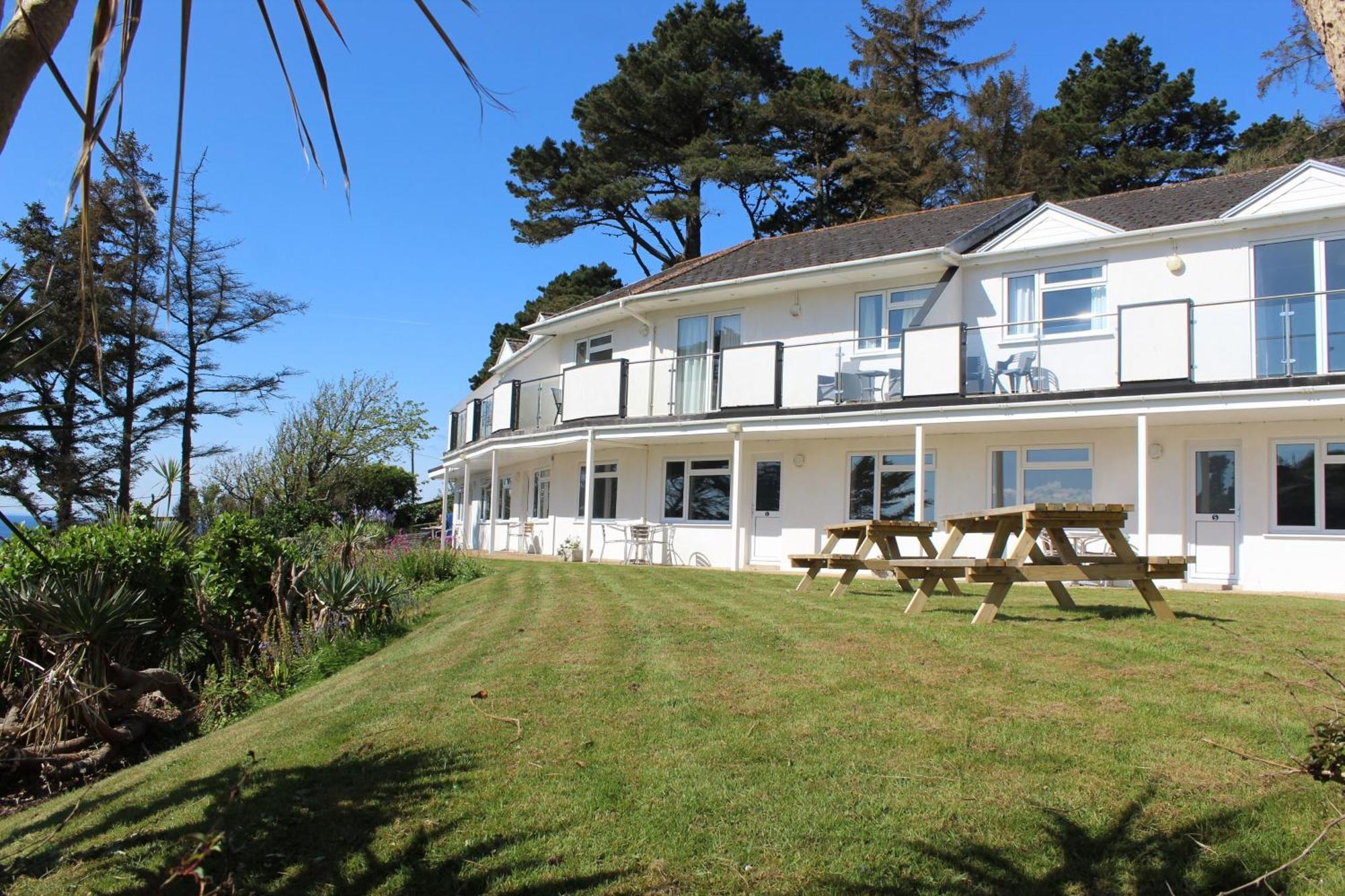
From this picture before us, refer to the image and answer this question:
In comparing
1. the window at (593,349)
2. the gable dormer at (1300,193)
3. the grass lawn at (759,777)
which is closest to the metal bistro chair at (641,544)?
the window at (593,349)

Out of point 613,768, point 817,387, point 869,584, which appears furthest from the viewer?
point 817,387

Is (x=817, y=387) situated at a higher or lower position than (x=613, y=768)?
higher

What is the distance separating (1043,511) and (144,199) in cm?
716

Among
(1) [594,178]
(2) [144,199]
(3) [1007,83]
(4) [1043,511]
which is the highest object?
(3) [1007,83]

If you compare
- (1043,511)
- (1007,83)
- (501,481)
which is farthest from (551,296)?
(1043,511)

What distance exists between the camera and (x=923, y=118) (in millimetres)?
35812

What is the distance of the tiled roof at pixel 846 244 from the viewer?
19.0 metres

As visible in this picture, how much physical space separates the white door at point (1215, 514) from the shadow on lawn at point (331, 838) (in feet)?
44.5

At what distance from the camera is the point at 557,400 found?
898 inches

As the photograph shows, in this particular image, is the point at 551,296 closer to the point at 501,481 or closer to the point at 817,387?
the point at 501,481

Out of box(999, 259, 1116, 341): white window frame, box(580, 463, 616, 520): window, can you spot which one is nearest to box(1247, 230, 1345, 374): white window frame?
box(999, 259, 1116, 341): white window frame

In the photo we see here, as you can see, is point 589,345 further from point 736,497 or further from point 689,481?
point 736,497

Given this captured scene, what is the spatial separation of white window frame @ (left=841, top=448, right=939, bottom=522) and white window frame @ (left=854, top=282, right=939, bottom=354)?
1.94m

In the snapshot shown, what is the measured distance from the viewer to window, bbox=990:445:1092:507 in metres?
16.0
